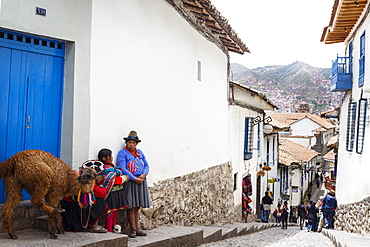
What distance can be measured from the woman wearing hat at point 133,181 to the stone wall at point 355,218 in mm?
5804

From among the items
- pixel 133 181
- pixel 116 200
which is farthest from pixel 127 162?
A: pixel 116 200

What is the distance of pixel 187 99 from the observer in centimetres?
851

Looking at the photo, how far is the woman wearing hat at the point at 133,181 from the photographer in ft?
18.6

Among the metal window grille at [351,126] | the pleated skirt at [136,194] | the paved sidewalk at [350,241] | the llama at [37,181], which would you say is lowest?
the paved sidewalk at [350,241]

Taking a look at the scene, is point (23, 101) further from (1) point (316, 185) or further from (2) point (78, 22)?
(1) point (316, 185)

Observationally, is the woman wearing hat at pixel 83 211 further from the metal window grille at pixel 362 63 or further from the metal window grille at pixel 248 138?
the metal window grille at pixel 248 138

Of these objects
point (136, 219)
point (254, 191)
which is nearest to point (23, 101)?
point (136, 219)

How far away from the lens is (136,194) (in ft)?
18.9

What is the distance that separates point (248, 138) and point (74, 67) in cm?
1026

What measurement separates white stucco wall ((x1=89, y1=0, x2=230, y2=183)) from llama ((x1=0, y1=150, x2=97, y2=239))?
0.88 m

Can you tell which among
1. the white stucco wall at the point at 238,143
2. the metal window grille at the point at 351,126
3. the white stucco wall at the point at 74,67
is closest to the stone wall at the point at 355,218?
the metal window grille at the point at 351,126

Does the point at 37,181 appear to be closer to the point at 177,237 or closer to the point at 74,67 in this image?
the point at 74,67

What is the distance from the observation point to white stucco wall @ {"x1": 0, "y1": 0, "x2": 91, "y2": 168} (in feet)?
17.2

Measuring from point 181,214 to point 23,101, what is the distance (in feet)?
13.2
